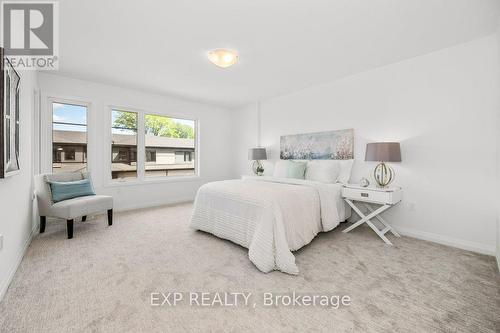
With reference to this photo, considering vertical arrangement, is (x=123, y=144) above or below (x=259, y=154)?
above

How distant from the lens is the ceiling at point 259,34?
200 centimetres

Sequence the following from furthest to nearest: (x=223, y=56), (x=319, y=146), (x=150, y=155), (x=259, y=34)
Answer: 1. (x=150, y=155)
2. (x=319, y=146)
3. (x=223, y=56)
4. (x=259, y=34)

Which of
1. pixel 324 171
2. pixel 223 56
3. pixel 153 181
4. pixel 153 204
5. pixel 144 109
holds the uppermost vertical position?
pixel 223 56

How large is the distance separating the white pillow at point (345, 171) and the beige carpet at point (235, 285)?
94 centimetres

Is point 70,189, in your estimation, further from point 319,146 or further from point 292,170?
point 319,146

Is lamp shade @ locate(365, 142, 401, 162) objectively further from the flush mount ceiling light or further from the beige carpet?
the flush mount ceiling light

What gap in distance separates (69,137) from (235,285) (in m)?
4.03

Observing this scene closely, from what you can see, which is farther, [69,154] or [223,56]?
[69,154]

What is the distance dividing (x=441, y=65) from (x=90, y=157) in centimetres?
566

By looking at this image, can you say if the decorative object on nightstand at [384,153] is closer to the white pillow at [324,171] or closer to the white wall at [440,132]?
the white wall at [440,132]

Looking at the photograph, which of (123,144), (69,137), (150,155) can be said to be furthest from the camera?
(150,155)

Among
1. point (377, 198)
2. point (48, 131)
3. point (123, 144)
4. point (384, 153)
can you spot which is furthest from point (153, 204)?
point (384, 153)

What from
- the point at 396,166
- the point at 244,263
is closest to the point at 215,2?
the point at 244,263

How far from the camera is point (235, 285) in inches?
72.7
